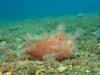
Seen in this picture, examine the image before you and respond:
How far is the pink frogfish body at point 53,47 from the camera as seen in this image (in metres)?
4.94

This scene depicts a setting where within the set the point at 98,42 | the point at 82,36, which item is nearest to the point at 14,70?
the point at 98,42

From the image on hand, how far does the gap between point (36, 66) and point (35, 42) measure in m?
1.00

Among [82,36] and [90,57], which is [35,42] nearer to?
[90,57]

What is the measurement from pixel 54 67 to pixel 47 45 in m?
0.82

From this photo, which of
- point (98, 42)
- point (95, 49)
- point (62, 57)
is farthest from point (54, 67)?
point (98, 42)

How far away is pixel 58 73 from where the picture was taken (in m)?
4.15

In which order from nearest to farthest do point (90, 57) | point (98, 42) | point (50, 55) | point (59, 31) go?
point (50, 55)
point (90, 57)
point (59, 31)
point (98, 42)

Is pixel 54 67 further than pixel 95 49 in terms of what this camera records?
No

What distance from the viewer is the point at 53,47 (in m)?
5.05

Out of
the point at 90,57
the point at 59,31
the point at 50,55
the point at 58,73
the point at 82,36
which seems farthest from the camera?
the point at 82,36

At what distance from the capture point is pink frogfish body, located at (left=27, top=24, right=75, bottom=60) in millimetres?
4941

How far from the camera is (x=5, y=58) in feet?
16.6

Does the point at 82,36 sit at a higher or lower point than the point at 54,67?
higher

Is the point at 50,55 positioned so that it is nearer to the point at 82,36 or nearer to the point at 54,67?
the point at 54,67
